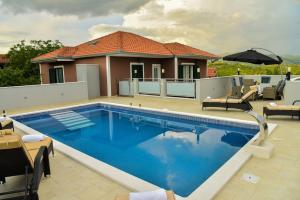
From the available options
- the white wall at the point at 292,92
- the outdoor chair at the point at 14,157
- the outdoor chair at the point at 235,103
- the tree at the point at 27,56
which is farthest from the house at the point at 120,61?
the outdoor chair at the point at 14,157

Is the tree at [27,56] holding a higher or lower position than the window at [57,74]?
higher

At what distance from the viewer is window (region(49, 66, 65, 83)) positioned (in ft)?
69.4

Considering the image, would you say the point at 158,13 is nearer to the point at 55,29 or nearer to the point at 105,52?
the point at 105,52

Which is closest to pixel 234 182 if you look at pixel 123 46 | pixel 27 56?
pixel 123 46

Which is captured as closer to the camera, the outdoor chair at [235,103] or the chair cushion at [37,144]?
the chair cushion at [37,144]

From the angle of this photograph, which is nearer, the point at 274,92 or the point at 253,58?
the point at 253,58

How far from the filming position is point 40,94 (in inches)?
579

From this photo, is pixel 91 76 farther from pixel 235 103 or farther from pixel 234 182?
pixel 234 182

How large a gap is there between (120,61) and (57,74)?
708 cm

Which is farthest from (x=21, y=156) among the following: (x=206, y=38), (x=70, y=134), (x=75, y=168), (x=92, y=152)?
(x=206, y=38)

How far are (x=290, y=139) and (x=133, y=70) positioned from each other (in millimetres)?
14034

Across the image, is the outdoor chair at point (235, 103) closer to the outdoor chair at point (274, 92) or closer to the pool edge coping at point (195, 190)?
the outdoor chair at point (274, 92)

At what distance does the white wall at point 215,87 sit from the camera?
13.7 m

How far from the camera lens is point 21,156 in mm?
3713
